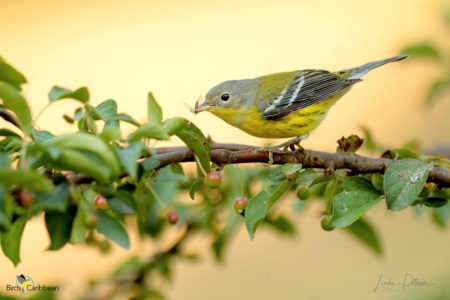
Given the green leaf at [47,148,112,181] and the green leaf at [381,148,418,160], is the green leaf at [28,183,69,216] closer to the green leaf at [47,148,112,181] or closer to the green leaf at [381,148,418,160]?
the green leaf at [47,148,112,181]

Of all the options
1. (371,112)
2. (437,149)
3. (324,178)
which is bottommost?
(371,112)

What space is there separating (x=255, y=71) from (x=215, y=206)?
628cm

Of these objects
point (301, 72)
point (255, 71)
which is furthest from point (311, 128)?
point (255, 71)

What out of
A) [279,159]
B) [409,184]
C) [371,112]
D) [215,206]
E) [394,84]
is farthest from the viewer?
[394,84]

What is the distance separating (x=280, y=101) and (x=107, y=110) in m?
2.18

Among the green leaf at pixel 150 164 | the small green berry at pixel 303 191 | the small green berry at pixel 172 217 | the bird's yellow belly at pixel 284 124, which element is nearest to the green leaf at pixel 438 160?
the small green berry at pixel 303 191

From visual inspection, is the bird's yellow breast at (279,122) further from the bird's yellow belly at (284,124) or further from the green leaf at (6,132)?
the green leaf at (6,132)

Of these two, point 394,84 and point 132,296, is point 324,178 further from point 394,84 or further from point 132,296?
point 394,84

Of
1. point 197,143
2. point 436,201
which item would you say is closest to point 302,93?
point 436,201

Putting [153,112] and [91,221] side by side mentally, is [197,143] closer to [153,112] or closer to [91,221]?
[153,112]

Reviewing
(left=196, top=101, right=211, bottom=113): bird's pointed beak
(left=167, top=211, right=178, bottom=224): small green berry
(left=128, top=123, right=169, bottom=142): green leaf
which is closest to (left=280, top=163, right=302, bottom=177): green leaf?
(left=167, top=211, right=178, bottom=224): small green berry

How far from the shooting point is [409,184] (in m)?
2.04

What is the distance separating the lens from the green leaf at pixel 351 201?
2043 millimetres

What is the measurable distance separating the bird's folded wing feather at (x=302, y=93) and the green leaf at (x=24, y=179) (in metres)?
2.57
